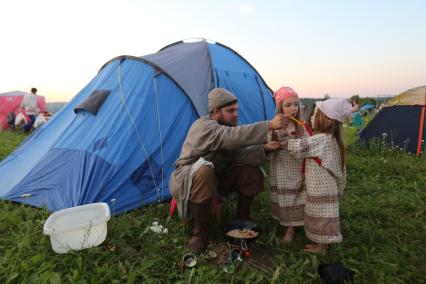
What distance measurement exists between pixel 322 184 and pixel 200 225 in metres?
0.98

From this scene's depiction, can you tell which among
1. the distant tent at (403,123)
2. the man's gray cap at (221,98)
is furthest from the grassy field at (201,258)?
the distant tent at (403,123)

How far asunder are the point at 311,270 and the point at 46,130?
3658 mm

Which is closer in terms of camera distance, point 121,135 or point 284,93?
point 284,93

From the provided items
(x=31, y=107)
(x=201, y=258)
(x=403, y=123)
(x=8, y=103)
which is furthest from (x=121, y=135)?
(x=8, y=103)

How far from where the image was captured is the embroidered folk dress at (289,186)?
2613 mm

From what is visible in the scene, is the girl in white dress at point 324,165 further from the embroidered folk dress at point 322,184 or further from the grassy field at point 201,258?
the grassy field at point 201,258

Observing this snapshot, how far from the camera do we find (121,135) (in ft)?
11.4

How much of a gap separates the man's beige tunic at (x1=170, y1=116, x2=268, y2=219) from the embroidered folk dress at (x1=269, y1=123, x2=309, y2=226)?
0.59ft

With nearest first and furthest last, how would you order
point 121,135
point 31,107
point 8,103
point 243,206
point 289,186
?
point 289,186 → point 243,206 → point 121,135 → point 31,107 → point 8,103

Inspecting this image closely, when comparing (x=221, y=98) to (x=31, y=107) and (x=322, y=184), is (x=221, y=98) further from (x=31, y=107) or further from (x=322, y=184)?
(x=31, y=107)

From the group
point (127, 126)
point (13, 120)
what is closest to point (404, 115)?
point (127, 126)

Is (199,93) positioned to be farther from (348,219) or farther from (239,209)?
(348,219)

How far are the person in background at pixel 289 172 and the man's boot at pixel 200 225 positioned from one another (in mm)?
642

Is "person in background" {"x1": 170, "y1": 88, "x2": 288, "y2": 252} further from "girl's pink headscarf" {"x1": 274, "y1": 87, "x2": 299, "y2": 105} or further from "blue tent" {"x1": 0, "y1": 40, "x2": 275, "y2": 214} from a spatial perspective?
"blue tent" {"x1": 0, "y1": 40, "x2": 275, "y2": 214}
